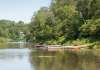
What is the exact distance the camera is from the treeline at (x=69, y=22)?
67562 millimetres

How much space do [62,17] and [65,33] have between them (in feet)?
22.6

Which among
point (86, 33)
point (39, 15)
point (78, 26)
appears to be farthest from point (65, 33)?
point (39, 15)

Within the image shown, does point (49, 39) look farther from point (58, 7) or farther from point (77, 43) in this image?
point (77, 43)

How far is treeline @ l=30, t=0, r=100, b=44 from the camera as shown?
222 ft

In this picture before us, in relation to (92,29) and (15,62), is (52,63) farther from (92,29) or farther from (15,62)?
(92,29)

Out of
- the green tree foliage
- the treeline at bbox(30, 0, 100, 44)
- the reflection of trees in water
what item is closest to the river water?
the reflection of trees in water

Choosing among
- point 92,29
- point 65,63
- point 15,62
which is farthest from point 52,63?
point 92,29

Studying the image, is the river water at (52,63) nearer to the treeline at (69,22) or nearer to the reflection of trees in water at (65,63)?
the reflection of trees in water at (65,63)

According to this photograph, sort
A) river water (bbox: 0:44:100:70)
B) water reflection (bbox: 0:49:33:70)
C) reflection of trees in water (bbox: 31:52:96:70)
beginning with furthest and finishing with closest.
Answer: water reflection (bbox: 0:49:33:70) → river water (bbox: 0:44:100:70) → reflection of trees in water (bbox: 31:52:96:70)

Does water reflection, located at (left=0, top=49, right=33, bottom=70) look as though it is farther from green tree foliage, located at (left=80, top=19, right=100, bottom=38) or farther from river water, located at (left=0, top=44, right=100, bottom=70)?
green tree foliage, located at (left=80, top=19, right=100, bottom=38)

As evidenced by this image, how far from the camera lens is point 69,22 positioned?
7719 centimetres

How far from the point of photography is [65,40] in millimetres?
77812

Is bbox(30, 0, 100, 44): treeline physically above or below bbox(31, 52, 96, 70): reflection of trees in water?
above

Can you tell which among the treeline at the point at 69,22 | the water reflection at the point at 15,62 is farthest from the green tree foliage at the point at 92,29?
the water reflection at the point at 15,62
